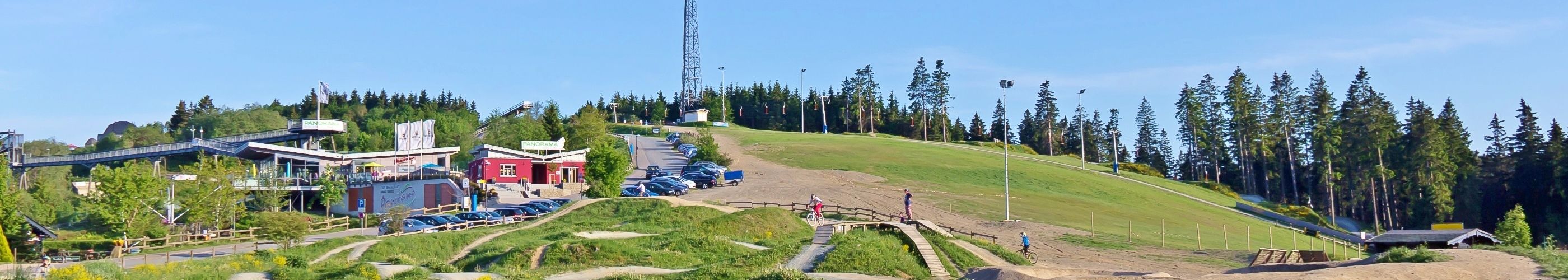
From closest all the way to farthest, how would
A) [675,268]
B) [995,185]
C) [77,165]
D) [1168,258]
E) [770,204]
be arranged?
[675,268], [1168,258], [770,204], [995,185], [77,165]

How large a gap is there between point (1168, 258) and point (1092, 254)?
3031 mm

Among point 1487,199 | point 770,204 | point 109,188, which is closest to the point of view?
point 109,188

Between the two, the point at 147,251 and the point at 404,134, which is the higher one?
the point at 404,134

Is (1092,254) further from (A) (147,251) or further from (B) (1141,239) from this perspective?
(A) (147,251)

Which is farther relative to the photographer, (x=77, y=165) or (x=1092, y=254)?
(x=77, y=165)

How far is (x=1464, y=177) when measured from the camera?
9431 centimetres

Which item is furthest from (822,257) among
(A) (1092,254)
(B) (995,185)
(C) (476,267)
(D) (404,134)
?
(D) (404,134)

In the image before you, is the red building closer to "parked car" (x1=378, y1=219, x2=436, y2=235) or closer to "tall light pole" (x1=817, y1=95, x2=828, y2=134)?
"parked car" (x1=378, y1=219, x2=436, y2=235)

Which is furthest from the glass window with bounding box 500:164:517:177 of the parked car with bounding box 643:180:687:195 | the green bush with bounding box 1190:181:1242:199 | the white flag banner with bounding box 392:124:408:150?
the green bush with bounding box 1190:181:1242:199

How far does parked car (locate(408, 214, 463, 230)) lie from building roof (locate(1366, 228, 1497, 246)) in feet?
130

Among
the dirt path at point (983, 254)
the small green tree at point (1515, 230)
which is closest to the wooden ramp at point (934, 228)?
the dirt path at point (983, 254)

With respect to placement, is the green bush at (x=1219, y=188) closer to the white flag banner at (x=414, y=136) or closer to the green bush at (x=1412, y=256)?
the green bush at (x=1412, y=256)

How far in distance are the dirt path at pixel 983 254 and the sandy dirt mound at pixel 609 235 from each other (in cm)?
1233

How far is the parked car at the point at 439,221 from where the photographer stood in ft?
174
